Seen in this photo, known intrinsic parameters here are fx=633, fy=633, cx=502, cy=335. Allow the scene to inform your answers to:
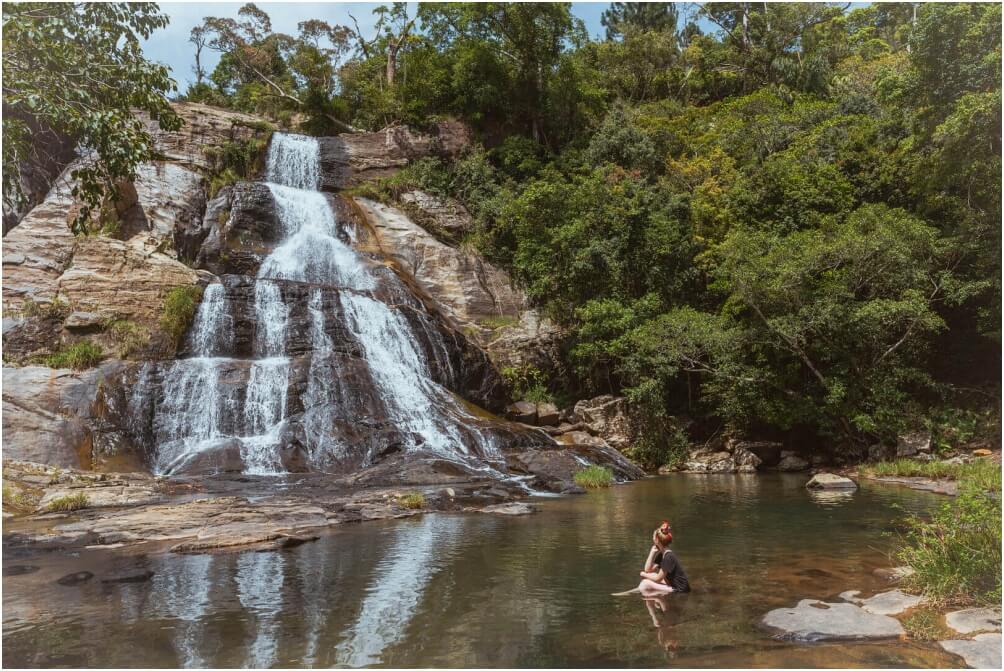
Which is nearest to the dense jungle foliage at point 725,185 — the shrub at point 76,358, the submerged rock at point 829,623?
the submerged rock at point 829,623

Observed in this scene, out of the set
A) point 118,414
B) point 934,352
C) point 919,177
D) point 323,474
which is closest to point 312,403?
point 323,474

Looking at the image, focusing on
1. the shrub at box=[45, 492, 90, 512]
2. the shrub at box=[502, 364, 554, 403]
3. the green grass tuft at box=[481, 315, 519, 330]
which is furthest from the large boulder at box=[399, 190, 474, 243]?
the shrub at box=[45, 492, 90, 512]

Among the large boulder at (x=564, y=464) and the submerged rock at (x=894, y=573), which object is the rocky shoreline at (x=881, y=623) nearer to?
the submerged rock at (x=894, y=573)

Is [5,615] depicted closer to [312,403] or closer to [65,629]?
[65,629]

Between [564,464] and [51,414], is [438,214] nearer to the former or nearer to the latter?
[564,464]

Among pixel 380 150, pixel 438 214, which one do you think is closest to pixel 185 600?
pixel 438 214

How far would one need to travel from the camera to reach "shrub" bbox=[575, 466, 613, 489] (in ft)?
58.1

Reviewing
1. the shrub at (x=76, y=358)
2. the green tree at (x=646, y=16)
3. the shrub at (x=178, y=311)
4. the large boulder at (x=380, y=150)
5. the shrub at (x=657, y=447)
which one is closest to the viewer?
the shrub at (x=76, y=358)

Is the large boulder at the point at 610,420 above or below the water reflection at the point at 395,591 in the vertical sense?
above

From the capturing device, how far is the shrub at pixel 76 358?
18.4m

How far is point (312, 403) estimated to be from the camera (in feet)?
61.8

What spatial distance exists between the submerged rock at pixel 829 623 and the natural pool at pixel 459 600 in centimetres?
17

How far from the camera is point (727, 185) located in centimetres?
3098

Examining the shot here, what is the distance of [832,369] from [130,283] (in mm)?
24629
